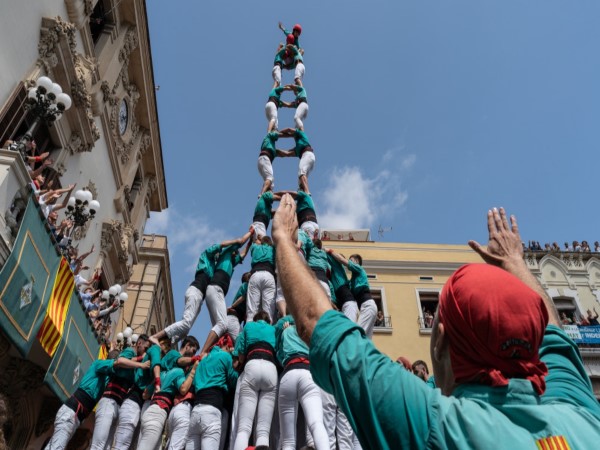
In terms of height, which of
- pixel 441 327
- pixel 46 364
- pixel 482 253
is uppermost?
pixel 46 364

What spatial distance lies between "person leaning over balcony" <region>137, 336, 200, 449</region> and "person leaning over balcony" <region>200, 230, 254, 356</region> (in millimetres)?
387

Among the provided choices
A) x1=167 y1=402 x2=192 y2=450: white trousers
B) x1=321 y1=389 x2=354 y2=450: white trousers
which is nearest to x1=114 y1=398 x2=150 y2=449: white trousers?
x1=167 y1=402 x2=192 y2=450: white trousers

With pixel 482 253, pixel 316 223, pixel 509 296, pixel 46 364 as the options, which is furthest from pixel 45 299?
pixel 509 296

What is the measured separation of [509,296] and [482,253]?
48.0 inches

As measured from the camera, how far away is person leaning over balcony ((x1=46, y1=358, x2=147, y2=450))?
5652 mm

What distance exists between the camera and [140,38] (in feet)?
65.7

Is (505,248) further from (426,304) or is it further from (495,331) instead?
(426,304)

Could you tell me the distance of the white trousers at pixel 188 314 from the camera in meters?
6.48

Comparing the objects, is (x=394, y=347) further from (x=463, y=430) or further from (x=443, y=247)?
(x=463, y=430)

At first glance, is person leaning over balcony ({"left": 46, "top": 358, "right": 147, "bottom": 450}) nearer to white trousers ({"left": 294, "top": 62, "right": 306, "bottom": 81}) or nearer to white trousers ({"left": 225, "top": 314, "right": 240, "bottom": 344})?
white trousers ({"left": 225, "top": 314, "right": 240, "bottom": 344})

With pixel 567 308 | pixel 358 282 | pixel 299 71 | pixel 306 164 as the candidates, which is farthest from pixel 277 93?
pixel 567 308

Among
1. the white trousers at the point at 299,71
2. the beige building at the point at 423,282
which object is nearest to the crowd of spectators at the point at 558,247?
the beige building at the point at 423,282

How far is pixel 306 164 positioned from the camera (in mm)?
9133

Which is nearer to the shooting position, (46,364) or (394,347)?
(46,364)
